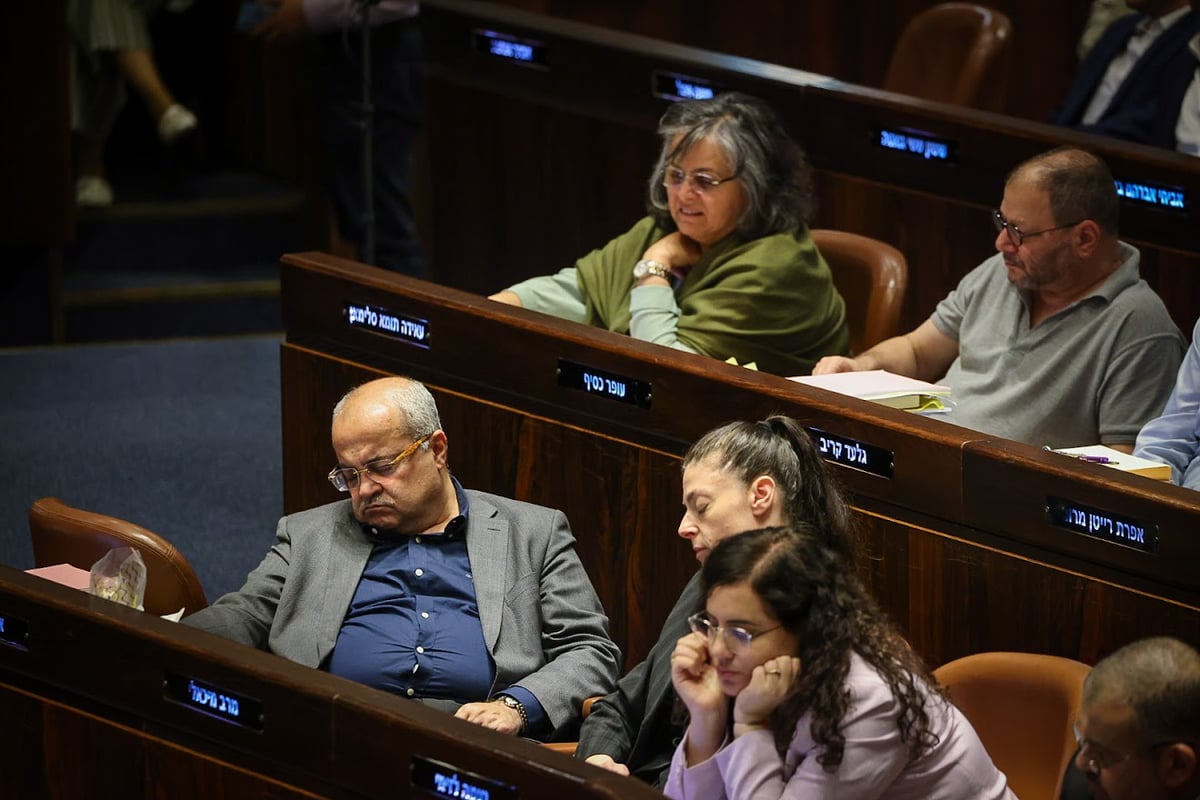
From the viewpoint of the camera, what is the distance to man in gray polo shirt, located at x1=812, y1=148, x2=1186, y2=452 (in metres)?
3.38

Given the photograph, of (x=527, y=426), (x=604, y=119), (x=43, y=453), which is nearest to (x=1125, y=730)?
(x=527, y=426)

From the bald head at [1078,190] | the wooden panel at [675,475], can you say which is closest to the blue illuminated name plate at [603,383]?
the wooden panel at [675,475]

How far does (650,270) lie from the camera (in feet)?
12.6

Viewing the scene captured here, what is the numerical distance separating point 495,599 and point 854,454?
23.8 inches

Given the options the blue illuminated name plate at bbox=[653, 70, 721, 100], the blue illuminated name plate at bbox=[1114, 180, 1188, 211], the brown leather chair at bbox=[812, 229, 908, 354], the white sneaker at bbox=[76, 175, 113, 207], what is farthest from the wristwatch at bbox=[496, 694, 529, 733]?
the white sneaker at bbox=[76, 175, 113, 207]

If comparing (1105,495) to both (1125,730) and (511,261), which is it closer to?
(1125,730)

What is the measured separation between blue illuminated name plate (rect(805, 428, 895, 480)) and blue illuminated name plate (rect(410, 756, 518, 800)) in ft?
2.88

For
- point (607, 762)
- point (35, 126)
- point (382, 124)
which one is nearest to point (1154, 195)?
point (607, 762)

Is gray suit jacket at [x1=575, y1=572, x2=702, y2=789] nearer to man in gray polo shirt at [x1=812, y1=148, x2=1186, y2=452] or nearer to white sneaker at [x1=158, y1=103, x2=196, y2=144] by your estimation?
man in gray polo shirt at [x1=812, y1=148, x2=1186, y2=452]

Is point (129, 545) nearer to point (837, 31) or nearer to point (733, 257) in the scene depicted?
point (733, 257)

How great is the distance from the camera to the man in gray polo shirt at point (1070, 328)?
338 centimetres

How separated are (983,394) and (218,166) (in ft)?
12.3

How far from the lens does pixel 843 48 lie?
21.3 feet

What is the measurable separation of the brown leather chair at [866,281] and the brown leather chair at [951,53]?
A: 135 cm
